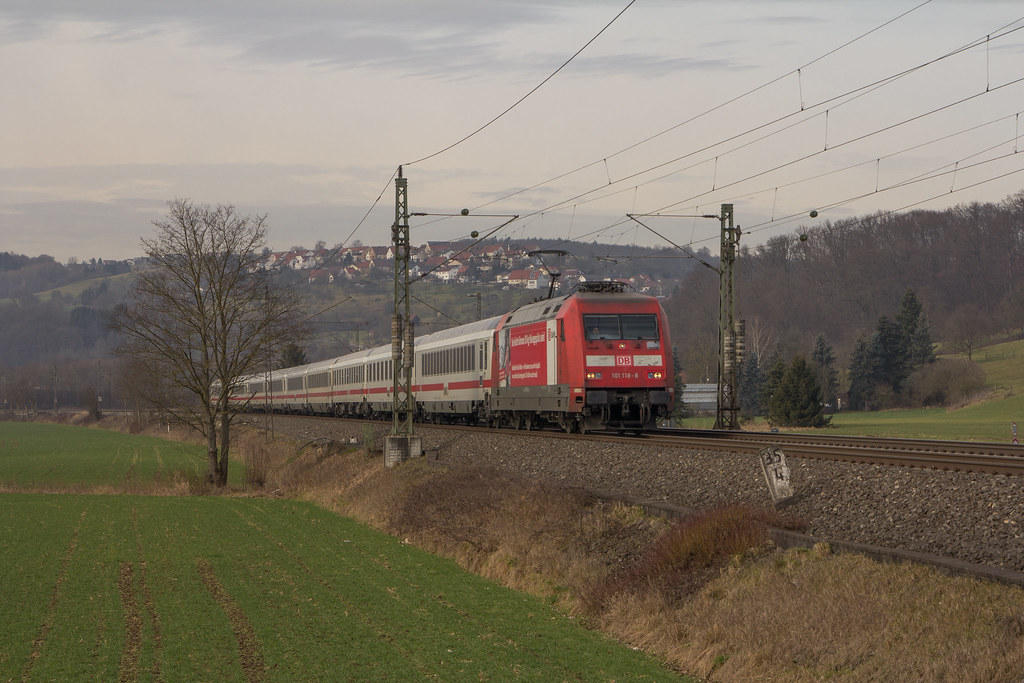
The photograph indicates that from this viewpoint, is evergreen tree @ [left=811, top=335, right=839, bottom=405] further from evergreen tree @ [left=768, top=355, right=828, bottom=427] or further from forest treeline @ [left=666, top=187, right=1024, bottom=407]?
evergreen tree @ [left=768, top=355, right=828, bottom=427]

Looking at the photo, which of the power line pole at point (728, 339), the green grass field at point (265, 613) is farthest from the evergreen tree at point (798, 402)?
the green grass field at point (265, 613)

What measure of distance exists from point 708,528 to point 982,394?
83.1 metres

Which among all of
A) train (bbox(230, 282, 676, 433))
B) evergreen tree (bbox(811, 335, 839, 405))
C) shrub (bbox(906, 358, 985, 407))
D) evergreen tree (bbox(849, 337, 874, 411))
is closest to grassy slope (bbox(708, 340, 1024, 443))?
shrub (bbox(906, 358, 985, 407))

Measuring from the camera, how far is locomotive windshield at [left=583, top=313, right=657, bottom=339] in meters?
28.6

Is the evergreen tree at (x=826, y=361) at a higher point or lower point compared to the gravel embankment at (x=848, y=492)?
higher

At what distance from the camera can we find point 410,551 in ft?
73.3

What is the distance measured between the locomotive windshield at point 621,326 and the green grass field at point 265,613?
7.76 metres

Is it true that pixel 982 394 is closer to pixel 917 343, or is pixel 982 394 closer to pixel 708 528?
pixel 917 343

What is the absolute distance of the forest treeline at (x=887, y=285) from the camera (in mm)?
123000

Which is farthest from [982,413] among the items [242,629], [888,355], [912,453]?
[242,629]

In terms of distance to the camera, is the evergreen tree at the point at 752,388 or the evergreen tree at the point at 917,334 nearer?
the evergreen tree at the point at 917,334

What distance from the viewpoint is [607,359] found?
93.5ft

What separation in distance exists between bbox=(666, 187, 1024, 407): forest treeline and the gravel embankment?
95975 mm

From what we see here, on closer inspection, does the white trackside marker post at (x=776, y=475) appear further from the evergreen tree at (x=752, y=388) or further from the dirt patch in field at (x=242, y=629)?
the evergreen tree at (x=752, y=388)
